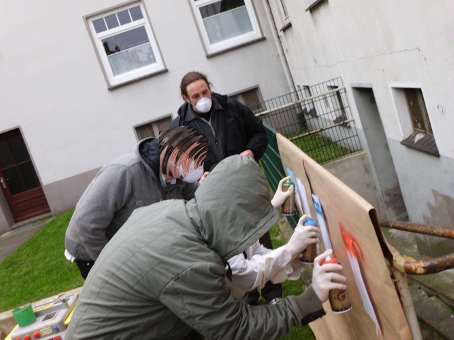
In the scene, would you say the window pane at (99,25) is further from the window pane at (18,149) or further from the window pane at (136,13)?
the window pane at (18,149)

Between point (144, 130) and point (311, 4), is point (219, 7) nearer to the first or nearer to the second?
point (144, 130)

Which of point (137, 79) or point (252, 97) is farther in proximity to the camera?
point (252, 97)

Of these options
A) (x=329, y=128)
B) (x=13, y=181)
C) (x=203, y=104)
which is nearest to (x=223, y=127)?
(x=203, y=104)

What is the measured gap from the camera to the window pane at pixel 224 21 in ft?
41.1

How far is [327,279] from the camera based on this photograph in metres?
1.97

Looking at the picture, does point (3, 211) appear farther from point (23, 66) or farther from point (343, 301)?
point (343, 301)

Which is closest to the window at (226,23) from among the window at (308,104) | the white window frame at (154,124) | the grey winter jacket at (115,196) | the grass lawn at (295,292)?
the white window frame at (154,124)

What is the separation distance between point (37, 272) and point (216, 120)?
4.96 metres

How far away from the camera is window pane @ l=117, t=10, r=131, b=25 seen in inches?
489

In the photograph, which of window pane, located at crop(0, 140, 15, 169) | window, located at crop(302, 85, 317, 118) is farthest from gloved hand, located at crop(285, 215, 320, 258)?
window pane, located at crop(0, 140, 15, 169)

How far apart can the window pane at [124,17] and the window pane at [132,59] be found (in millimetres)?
624

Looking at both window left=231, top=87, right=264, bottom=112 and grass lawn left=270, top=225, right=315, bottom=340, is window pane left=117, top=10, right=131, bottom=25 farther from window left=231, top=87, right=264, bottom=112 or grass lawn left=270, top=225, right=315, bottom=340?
grass lawn left=270, top=225, right=315, bottom=340

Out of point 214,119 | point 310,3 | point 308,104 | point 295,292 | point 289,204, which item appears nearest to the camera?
point 289,204

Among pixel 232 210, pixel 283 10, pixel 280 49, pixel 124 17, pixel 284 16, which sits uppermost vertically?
pixel 124 17
